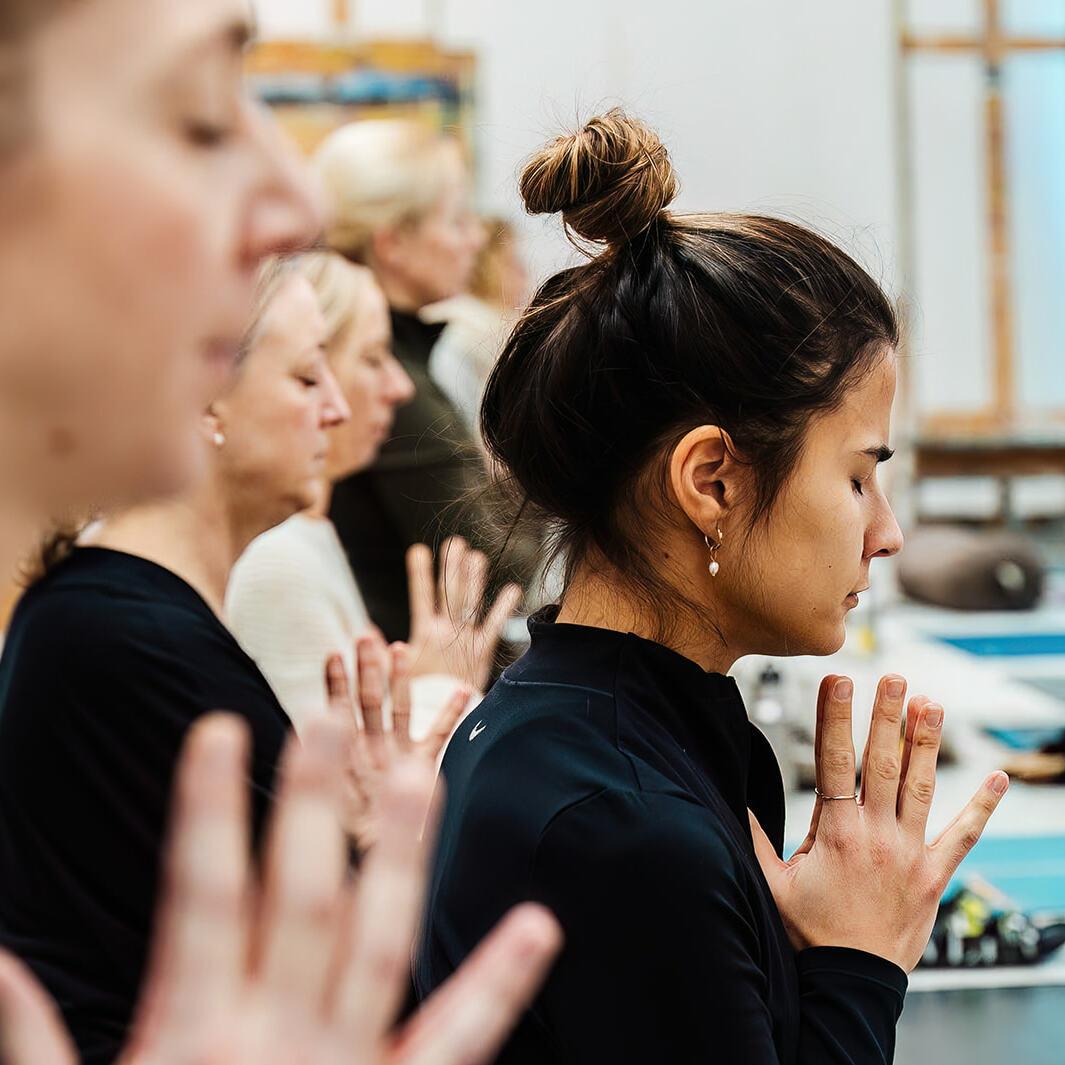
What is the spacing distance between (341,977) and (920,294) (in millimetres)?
6781

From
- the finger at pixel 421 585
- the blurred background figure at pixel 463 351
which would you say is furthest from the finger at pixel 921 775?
the blurred background figure at pixel 463 351

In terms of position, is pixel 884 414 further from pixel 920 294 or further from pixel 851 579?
pixel 920 294

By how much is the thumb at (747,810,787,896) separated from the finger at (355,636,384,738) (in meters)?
0.45

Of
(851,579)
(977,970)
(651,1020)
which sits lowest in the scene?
(977,970)

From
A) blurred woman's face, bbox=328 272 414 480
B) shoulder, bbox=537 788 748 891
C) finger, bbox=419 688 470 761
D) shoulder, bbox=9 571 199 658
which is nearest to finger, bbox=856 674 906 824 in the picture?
shoulder, bbox=537 788 748 891

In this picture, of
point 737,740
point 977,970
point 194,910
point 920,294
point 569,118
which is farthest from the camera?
point 920,294

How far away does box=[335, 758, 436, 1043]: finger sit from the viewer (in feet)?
1.36

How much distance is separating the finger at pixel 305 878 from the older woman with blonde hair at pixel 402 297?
1875 mm

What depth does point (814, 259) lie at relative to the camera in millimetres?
1112

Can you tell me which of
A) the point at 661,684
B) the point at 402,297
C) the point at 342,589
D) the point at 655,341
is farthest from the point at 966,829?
the point at 402,297

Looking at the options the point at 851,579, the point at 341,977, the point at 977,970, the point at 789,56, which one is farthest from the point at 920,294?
the point at 341,977

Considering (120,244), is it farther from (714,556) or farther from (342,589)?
(342,589)

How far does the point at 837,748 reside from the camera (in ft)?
3.59

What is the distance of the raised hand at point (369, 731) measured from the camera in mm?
1411
